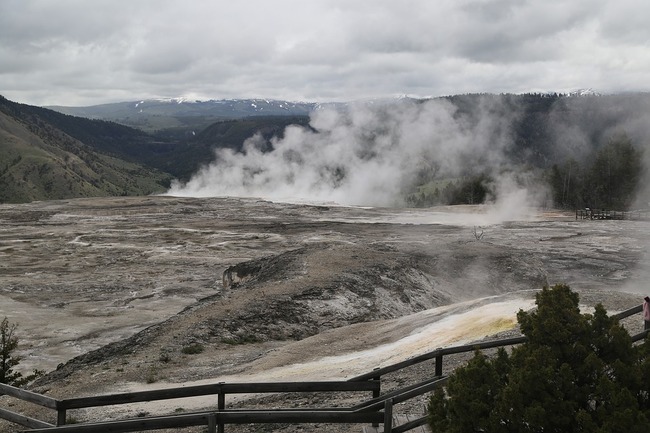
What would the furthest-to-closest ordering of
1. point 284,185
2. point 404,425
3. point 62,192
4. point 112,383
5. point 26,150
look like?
point 26,150 → point 62,192 → point 284,185 → point 112,383 → point 404,425

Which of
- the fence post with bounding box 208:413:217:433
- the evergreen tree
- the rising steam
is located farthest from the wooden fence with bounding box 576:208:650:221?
the fence post with bounding box 208:413:217:433

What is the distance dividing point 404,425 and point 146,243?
48227 millimetres

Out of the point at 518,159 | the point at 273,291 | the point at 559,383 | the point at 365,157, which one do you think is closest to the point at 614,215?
the point at 273,291

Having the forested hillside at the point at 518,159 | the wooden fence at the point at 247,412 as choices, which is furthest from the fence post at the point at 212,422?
the forested hillside at the point at 518,159

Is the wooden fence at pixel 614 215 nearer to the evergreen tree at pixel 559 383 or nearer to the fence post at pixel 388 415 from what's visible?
the evergreen tree at pixel 559 383

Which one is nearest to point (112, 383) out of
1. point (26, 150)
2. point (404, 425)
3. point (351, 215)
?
point (404, 425)

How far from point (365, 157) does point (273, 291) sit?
9541 cm

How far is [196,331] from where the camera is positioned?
1908cm

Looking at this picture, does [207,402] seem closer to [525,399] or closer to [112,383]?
[112,383]

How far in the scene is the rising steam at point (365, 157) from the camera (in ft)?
373

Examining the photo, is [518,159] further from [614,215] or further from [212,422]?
[212,422]

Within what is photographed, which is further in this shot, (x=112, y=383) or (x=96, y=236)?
(x=96, y=236)

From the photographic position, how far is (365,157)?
384ft

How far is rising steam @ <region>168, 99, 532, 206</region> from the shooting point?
113812mm
